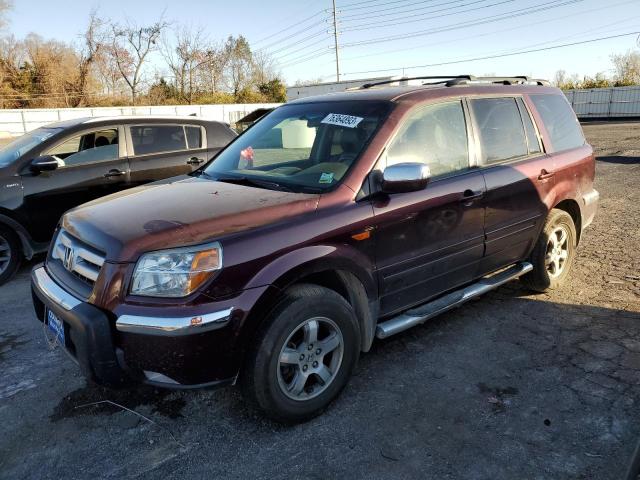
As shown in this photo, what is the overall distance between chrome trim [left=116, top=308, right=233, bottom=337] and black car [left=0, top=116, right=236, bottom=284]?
3.84m

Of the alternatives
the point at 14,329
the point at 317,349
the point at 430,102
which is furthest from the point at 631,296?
the point at 14,329

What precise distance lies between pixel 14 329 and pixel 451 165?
3873 mm

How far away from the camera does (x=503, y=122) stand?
4.02 meters

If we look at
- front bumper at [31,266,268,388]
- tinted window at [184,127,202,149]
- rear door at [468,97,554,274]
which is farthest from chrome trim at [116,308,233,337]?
tinted window at [184,127,202,149]

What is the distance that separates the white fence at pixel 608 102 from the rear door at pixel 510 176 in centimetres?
3751

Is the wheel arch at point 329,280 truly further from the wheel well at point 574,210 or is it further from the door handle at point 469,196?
the wheel well at point 574,210

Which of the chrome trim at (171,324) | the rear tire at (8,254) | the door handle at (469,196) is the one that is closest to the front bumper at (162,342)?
the chrome trim at (171,324)

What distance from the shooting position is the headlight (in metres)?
2.38

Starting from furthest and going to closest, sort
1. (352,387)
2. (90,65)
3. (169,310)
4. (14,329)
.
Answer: (90,65)
(14,329)
(352,387)
(169,310)

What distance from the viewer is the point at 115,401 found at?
10.1 feet

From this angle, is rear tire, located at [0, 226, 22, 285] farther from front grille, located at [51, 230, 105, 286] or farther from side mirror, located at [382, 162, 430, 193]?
side mirror, located at [382, 162, 430, 193]

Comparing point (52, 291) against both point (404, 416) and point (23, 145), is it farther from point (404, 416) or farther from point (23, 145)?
point (23, 145)

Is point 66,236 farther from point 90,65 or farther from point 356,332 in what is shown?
point 90,65

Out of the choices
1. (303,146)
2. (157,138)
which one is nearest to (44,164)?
(157,138)
